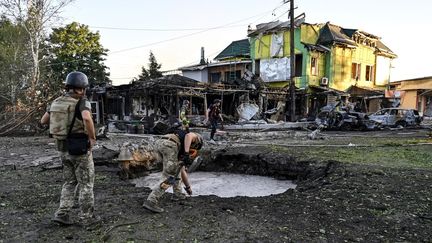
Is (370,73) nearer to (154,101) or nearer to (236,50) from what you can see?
(236,50)

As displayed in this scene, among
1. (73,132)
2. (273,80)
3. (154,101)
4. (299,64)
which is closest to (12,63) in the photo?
(154,101)

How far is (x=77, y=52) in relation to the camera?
135 feet

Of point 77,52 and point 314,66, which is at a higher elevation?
point 77,52

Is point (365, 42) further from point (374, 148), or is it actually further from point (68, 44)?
point (68, 44)

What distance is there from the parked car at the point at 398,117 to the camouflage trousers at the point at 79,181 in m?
22.4

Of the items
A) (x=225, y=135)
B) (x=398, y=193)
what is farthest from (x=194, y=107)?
(x=398, y=193)

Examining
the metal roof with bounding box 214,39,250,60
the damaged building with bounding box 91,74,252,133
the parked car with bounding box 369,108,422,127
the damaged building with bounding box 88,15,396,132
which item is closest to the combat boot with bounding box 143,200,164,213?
the damaged building with bounding box 91,74,252,133

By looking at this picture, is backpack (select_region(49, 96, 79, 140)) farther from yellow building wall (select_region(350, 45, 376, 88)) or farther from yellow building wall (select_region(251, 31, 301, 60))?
yellow building wall (select_region(350, 45, 376, 88))

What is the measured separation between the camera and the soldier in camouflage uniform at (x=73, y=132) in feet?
14.3

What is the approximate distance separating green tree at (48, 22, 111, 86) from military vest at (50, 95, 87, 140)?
35.5m

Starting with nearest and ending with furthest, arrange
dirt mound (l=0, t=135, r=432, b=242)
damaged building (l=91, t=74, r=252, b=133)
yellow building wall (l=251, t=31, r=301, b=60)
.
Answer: dirt mound (l=0, t=135, r=432, b=242) → damaged building (l=91, t=74, r=252, b=133) → yellow building wall (l=251, t=31, r=301, b=60)

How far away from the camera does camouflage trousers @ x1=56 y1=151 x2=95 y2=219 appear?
4.42 meters

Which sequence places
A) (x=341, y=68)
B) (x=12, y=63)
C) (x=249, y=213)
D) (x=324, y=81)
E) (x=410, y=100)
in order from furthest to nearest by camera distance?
(x=410, y=100), (x=341, y=68), (x=324, y=81), (x=12, y=63), (x=249, y=213)

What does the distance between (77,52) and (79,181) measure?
40.1m
